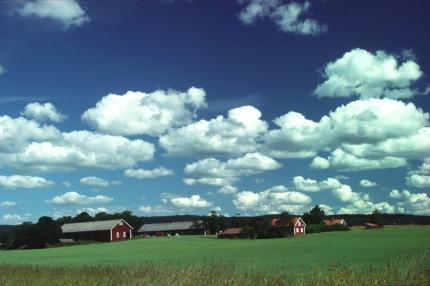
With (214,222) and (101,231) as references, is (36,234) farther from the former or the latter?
(214,222)

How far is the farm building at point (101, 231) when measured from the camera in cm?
15125

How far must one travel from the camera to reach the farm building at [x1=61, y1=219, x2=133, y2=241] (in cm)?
15125

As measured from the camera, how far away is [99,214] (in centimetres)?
19788

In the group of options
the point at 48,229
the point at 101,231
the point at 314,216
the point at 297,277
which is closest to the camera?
the point at 297,277

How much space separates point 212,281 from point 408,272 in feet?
18.4

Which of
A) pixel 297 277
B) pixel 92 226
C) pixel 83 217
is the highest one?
pixel 83 217

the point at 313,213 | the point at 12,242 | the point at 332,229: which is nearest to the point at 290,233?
the point at 332,229

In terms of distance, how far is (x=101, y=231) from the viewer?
15312 centimetres

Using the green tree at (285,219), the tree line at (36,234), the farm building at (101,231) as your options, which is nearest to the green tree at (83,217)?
the farm building at (101,231)

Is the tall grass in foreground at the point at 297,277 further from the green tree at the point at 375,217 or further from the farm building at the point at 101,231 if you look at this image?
the green tree at the point at 375,217

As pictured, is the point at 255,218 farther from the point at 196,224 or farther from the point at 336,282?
the point at 336,282

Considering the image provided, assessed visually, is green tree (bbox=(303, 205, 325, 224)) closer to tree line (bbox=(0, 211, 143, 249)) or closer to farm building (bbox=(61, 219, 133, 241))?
farm building (bbox=(61, 219, 133, 241))

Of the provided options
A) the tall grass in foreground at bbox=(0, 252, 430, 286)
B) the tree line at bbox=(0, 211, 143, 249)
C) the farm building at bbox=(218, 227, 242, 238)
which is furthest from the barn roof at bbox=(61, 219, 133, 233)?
the tall grass in foreground at bbox=(0, 252, 430, 286)

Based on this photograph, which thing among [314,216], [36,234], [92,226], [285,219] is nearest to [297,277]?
[285,219]
